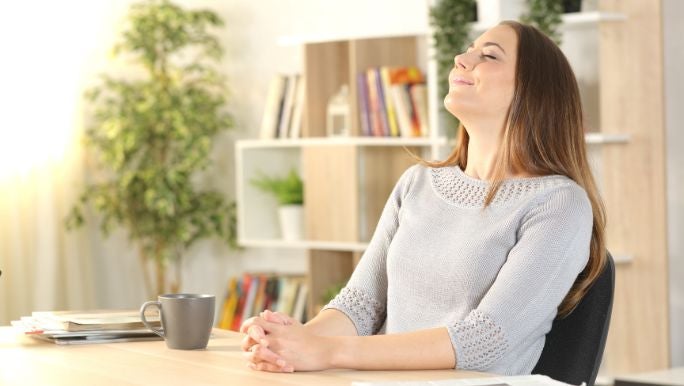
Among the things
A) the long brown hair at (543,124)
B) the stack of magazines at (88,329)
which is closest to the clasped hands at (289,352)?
the stack of magazines at (88,329)

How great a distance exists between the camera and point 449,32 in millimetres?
3928

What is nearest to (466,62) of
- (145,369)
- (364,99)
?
(145,369)

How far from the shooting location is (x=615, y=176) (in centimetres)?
390

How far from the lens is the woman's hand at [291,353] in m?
1.53

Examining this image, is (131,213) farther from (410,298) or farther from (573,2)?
(410,298)

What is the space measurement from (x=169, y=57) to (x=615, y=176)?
8.34 feet

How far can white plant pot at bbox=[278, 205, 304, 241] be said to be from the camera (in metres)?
4.70

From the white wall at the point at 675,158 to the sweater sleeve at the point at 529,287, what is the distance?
2123 millimetres

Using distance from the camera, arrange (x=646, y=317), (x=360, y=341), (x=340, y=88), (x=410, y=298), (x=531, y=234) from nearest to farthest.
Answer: (x=360, y=341) < (x=531, y=234) < (x=410, y=298) < (x=646, y=317) < (x=340, y=88)

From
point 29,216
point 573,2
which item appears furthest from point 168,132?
point 573,2

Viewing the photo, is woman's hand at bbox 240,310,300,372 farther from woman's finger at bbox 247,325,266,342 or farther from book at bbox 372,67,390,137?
book at bbox 372,67,390,137

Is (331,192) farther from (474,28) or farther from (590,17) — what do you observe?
(590,17)

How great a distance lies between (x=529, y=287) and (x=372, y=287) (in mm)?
377

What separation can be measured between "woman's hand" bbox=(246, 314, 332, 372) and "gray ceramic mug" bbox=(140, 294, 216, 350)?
17 cm
